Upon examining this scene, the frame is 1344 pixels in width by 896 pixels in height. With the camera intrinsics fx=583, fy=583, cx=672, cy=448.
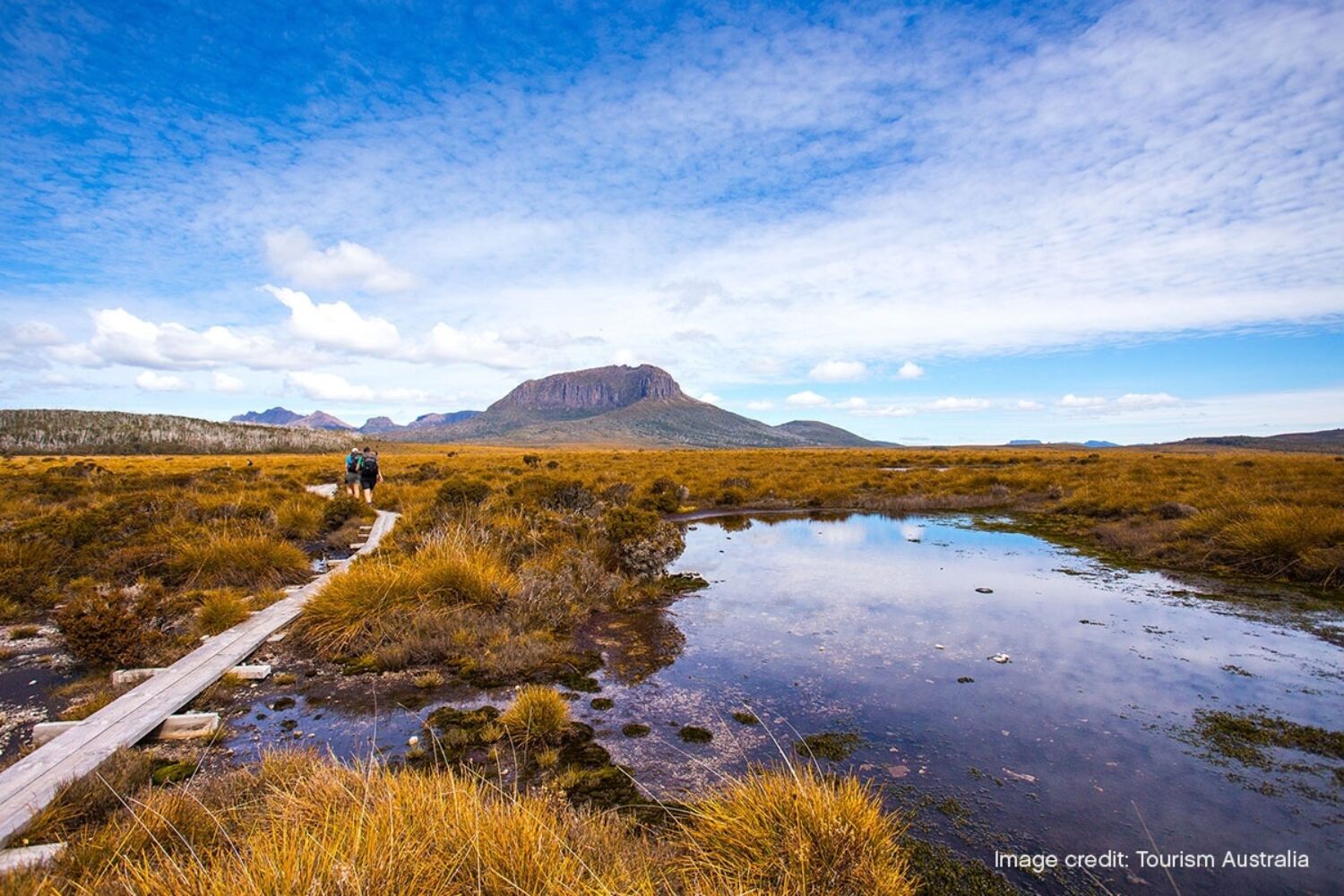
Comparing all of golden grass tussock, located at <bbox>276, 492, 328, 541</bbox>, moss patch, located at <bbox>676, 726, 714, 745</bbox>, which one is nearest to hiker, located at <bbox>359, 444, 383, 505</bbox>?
golden grass tussock, located at <bbox>276, 492, 328, 541</bbox>

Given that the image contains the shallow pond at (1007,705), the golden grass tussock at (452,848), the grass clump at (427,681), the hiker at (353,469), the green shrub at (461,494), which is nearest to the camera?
the golden grass tussock at (452,848)

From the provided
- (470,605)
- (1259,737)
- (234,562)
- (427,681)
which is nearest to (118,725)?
(427,681)

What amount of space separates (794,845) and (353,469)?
889 inches

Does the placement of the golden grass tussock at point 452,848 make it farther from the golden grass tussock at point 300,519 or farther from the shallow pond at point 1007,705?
the golden grass tussock at point 300,519

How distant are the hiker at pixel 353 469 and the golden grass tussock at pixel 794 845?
68.6 ft

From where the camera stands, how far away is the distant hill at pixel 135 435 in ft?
278

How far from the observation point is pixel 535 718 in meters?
6.08

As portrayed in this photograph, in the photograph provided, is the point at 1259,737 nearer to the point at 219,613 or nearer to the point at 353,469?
the point at 219,613

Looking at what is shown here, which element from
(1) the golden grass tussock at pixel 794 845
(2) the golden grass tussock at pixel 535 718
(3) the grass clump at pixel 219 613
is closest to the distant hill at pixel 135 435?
(3) the grass clump at pixel 219 613

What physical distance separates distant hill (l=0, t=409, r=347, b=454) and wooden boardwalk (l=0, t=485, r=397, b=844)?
99423 mm

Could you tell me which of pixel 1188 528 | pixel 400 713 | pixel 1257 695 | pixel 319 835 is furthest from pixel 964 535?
pixel 319 835

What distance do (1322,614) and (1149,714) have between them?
6275 millimetres

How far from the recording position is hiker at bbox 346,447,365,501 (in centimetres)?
2170

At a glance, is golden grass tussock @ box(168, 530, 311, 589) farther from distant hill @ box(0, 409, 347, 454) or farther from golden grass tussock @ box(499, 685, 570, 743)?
distant hill @ box(0, 409, 347, 454)
